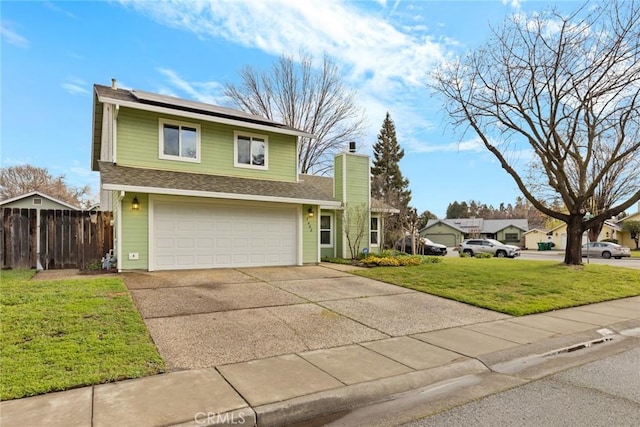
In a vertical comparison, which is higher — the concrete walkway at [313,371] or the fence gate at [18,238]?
the fence gate at [18,238]

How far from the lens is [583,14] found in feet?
43.3

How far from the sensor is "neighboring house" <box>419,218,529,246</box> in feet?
171

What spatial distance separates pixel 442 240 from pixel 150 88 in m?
44.3

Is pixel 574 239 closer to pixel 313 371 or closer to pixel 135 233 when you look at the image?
pixel 313 371

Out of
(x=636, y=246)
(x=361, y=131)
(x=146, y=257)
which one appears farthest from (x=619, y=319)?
(x=636, y=246)

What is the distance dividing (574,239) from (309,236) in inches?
446

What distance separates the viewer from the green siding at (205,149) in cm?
1182

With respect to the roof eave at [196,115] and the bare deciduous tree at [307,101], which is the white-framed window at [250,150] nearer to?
the roof eave at [196,115]

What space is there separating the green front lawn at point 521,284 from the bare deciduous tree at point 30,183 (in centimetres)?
3359

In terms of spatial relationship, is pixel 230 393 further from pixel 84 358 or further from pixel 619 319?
pixel 619 319

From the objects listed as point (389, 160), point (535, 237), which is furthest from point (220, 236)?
point (535, 237)

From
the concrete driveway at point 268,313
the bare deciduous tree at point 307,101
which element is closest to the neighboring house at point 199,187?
the concrete driveway at point 268,313

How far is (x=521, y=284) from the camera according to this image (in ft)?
36.9

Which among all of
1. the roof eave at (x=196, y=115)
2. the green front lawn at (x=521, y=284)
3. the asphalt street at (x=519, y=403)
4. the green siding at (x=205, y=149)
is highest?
the roof eave at (x=196, y=115)
